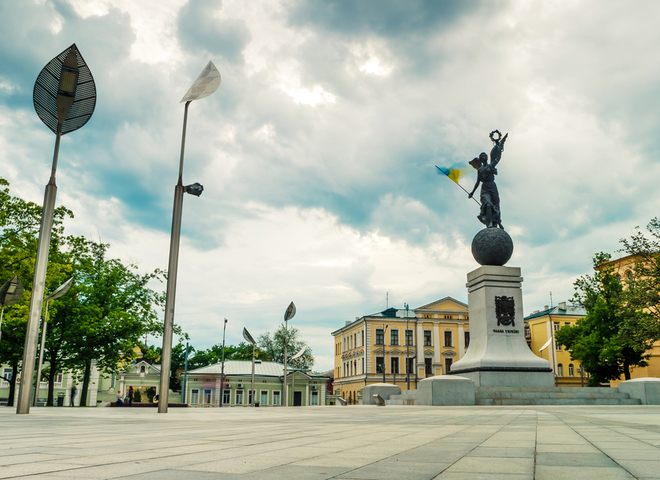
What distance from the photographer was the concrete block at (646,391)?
2028 cm

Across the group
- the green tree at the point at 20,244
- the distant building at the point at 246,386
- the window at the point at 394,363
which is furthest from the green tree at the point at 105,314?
the window at the point at 394,363

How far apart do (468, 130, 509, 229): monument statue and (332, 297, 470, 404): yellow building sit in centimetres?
4390

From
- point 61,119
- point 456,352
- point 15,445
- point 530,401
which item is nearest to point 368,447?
point 15,445

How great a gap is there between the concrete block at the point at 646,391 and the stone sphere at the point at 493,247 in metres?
7.32

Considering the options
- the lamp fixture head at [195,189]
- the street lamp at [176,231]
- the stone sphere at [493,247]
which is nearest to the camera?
the street lamp at [176,231]

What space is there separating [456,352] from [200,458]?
69.5 metres

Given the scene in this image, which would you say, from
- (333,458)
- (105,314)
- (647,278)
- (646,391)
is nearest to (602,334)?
(647,278)

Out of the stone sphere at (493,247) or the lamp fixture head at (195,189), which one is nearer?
the lamp fixture head at (195,189)

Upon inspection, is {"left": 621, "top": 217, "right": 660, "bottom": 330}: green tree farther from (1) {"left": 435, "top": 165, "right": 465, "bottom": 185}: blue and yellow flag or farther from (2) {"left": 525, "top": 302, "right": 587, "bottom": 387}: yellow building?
(2) {"left": 525, "top": 302, "right": 587, "bottom": 387}: yellow building

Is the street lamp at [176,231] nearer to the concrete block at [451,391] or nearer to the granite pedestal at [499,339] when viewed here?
the concrete block at [451,391]

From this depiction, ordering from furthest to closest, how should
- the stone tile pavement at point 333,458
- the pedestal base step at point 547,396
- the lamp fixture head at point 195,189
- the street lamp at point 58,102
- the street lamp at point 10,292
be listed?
the pedestal base step at point 547,396 → the street lamp at point 10,292 → the lamp fixture head at point 195,189 → the street lamp at point 58,102 → the stone tile pavement at point 333,458

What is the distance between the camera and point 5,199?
24766 millimetres

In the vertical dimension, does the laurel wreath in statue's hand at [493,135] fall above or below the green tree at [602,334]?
above

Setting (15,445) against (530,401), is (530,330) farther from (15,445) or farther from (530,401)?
(15,445)
